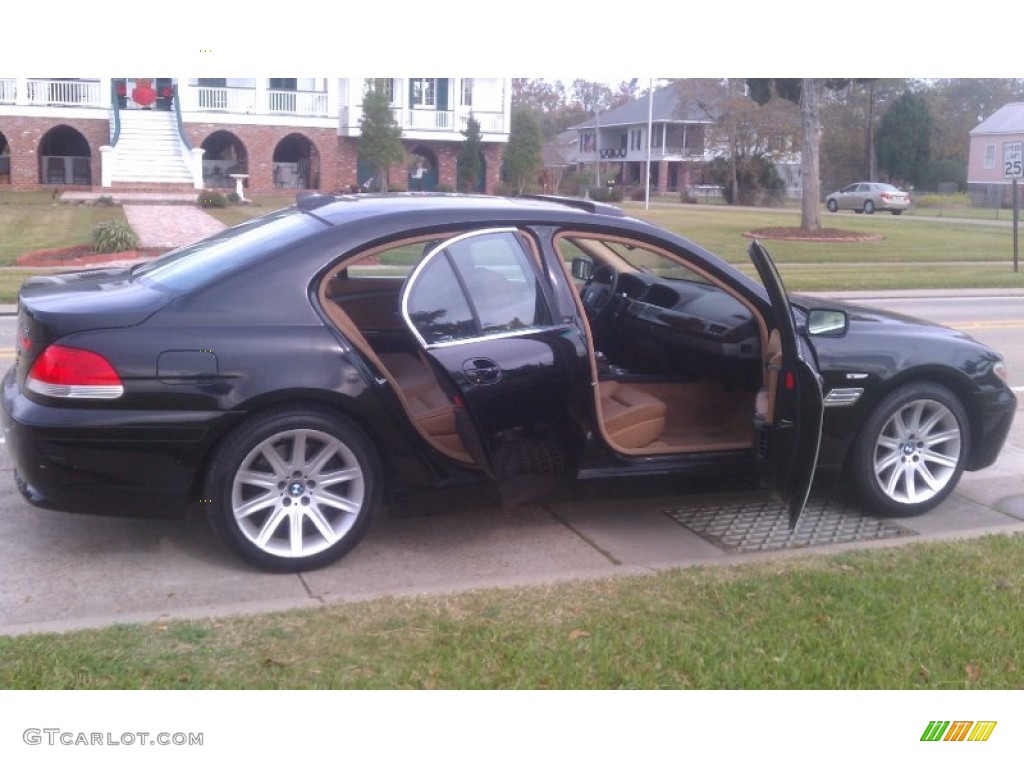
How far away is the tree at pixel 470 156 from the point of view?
30125mm

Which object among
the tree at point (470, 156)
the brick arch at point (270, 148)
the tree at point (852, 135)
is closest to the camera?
the tree at point (470, 156)

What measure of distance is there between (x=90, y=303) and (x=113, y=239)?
16.5 meters

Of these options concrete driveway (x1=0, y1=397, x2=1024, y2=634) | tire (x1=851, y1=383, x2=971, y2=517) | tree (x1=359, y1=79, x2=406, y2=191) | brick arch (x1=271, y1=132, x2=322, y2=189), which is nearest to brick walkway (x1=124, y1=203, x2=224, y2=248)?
brick arch (x1=271, y1=132, x2=322, y2=189)

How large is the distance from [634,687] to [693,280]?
301 centimetres

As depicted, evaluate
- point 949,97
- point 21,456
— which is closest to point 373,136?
point 949,97

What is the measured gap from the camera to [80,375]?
15.5ft

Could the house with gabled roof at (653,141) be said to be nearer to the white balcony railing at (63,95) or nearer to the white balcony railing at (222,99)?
the white balcony railing at (222,99)

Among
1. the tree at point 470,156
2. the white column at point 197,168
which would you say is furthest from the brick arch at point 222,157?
the tree at point 470,156

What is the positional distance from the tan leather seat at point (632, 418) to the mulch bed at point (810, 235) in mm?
21334

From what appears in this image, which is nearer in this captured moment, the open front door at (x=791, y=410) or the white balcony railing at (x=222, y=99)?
the open front door at (x=791, y=410)

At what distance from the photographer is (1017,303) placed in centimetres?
1753

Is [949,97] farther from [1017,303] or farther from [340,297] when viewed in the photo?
[340,297]

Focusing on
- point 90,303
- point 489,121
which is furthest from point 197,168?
point 90,303

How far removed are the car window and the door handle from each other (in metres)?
0.16
